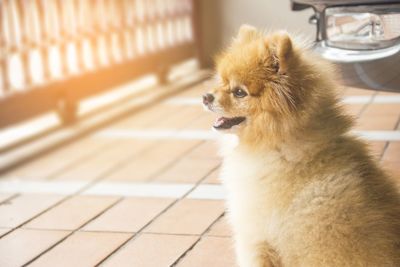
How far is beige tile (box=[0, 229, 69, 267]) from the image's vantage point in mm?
2854

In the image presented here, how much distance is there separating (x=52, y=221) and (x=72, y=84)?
92.5 inches

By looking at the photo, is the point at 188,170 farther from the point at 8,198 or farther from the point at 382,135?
the point at 382,135

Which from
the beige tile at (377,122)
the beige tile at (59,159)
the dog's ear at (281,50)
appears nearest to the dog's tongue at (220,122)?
the dog's ear at (281,50)

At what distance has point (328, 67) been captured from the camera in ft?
7.04

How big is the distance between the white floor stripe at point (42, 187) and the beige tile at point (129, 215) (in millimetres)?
428

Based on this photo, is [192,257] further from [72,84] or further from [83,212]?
[72,84]

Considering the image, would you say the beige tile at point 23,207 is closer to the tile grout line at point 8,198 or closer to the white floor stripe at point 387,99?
the tile grout line at point 8,198

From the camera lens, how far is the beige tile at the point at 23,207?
3.34 meters

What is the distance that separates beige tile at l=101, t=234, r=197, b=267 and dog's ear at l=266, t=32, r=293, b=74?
1063 mm

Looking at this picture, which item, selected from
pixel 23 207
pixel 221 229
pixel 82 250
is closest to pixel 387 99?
pixel 221 229

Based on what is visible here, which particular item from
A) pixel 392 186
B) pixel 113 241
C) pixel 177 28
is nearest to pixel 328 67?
pixel 392 186

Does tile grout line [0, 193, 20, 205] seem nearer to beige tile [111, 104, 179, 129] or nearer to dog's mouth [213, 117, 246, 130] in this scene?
beige tile [111, 104, 179, 129]

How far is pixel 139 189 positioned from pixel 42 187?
23.2 inches

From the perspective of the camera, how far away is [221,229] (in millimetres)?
3000
